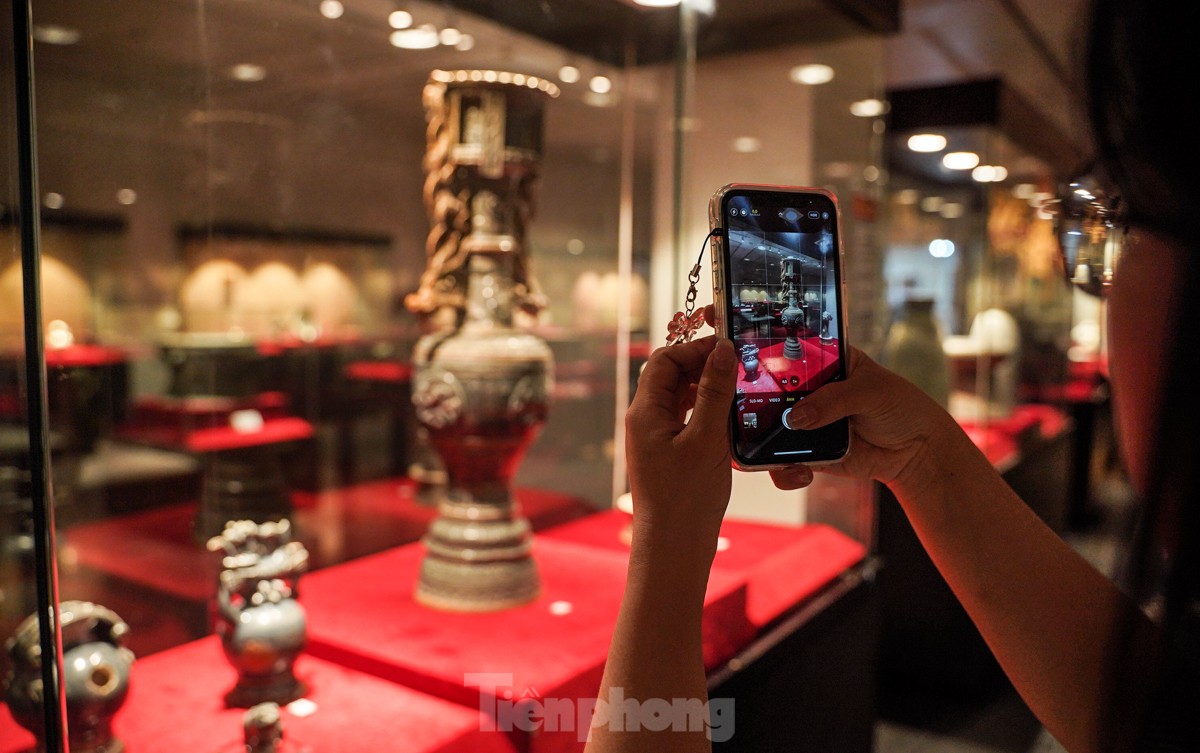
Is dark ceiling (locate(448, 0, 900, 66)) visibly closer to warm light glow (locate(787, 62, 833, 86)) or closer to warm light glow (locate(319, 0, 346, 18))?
warm light glow (locate(787, 62, 833, 86))

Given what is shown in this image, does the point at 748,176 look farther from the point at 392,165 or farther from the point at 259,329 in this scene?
the point at 259,329

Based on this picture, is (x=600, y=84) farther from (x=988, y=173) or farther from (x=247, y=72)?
(x=988, y=173)

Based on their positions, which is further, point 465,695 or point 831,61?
point 831,61

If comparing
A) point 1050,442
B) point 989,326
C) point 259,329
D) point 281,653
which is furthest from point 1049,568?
point 1050,442

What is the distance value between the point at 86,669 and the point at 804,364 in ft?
2.93

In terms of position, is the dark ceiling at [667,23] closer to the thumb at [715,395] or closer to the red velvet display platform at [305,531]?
the red velvet display platform at [305,531]

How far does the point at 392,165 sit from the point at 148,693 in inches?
53.8

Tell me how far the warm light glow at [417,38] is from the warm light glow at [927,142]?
5.98 ft

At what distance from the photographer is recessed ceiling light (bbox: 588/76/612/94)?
2221 millimetres

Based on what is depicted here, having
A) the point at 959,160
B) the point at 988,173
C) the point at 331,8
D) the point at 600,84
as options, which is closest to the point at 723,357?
the point at 331,8

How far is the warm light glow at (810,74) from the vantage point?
211 centimetres

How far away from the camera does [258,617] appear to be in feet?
4.17

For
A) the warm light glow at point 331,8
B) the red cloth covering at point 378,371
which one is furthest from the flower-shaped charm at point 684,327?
the red cloth covering at point 378,371

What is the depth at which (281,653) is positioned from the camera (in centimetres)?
128
